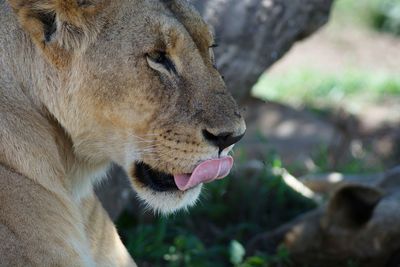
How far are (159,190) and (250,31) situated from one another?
1.85 metres

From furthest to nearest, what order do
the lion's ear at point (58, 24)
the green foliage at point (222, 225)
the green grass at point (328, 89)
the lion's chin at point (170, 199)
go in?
the green grass at point (328, 89), the green foliage at point (222, 225), the lion's chin at point (170, 199), the lion's ear at point (58, 24)

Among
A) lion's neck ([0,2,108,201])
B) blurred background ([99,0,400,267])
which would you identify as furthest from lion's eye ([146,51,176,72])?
blurred background ([99,0,400,267])

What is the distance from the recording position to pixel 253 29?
15.7 feet

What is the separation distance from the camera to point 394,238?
4320 millimetres

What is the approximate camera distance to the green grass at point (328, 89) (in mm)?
8859

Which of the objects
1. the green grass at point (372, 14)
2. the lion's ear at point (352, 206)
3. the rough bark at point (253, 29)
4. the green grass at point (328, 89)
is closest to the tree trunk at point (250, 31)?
the rough bark at point (253, 29)

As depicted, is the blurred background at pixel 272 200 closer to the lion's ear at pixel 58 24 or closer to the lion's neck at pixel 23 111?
the lion's neck at pixel 23 111

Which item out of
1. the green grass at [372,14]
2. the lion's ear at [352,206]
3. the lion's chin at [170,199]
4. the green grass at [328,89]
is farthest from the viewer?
the green grass at [372,14]

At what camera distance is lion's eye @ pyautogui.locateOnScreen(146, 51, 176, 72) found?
302cm

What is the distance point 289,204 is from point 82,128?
101 inches

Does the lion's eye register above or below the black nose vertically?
above

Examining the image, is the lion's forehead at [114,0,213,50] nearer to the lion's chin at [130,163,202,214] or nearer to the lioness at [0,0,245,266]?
the lioness at [0,0,245,266]

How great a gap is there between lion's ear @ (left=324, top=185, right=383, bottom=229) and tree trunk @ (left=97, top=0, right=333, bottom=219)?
831 millimetres

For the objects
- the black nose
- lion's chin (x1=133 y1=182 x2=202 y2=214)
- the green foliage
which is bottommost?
the green foliage
